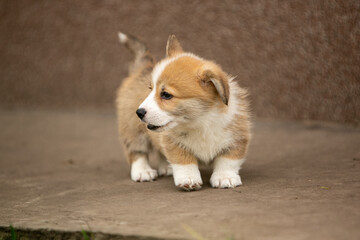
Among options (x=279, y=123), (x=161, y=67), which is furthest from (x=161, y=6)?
(x=161, y=67)

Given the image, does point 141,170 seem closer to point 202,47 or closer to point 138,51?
point 138,51

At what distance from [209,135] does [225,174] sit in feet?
0.96

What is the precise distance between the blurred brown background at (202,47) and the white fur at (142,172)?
2229 mm

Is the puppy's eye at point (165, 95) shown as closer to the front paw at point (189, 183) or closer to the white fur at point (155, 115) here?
the white fur at point (155, 115)

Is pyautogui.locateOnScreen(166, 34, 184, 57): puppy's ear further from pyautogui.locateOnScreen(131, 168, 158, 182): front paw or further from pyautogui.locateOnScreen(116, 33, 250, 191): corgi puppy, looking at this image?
pyautogui.locateOnScreen(131, 168, 158, 182): front paw

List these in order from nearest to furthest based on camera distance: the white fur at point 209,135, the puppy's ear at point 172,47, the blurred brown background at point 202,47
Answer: the white fur at point 209,135, the puppy's ear at point 172,47, the blurred brown background at point 202,47

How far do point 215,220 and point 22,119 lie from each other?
5414 mm

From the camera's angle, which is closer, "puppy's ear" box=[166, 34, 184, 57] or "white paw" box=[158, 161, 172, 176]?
"puppy's ear" box=[166, 34, 184, 57]

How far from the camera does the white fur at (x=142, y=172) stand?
12.2ft

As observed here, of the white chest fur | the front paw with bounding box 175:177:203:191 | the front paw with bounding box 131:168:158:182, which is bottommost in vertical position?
the front paw with bounding box 131:168:158:182

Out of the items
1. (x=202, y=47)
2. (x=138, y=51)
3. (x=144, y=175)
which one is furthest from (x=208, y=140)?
(x=202, y=47)

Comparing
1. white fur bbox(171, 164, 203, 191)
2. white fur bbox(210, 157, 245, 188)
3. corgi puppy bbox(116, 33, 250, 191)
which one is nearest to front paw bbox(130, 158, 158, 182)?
corgi puppy bbox(116, 33, 250, 191)

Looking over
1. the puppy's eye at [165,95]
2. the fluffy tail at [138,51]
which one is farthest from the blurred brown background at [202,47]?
the puppy's eye at [165,95]

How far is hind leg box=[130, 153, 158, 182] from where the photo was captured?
372cm
